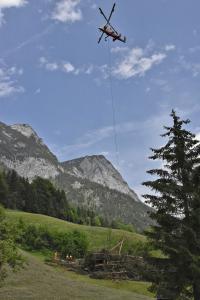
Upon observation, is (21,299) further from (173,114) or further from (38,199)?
(38,199)

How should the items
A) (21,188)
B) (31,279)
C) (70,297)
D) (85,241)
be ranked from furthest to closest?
(21,188) < (85,241) < (31,279) < (70,297)

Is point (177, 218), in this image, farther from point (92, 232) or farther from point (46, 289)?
point (92, 232)

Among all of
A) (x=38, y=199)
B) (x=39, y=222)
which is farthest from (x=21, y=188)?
(x=39, y=222)

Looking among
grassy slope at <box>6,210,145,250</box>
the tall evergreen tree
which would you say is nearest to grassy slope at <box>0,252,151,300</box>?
the tall evergreen tree

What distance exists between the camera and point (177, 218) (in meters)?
35.4

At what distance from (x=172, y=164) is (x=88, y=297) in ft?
75.5

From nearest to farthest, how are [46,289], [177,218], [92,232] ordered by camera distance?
[177,218]
[46,289]
[92,232]

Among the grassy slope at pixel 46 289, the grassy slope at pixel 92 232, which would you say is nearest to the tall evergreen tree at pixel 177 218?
the grassy slope at pixel 46 289

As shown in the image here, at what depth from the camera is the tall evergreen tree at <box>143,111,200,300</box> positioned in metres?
33.6

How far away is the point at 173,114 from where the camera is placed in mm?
38406

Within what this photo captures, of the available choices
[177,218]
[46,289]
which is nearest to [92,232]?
[46,289]

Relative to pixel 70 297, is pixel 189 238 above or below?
above

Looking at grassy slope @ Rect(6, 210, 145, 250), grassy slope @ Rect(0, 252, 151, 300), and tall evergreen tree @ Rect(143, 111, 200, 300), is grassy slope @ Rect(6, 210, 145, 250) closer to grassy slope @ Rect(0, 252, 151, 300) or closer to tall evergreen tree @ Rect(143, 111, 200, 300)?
grassy slope @ Rect(0, 252, 151, 300)

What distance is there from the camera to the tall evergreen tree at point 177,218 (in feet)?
110
